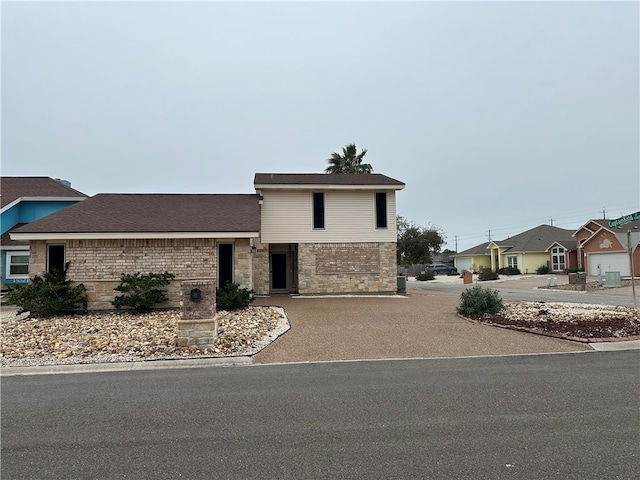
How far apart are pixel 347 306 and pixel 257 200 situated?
23.8 feet

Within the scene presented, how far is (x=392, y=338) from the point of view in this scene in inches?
415

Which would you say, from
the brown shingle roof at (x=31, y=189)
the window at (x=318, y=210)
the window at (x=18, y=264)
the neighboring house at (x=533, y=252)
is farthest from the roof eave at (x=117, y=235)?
the neighboring house at (x=533, y=252)

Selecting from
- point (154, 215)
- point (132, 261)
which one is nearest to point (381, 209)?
point (154, 215)

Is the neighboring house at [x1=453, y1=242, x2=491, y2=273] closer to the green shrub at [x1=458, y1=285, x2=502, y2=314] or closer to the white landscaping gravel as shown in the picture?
the green shrub at [x1=458, y1=285, x2=502, y2=314]

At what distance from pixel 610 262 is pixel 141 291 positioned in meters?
36.4

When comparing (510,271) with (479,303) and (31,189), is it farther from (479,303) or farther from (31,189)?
(31,189)

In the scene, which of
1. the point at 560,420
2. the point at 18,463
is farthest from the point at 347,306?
the point at 18,463

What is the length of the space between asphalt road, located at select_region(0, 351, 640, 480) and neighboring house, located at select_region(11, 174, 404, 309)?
8.43 meters

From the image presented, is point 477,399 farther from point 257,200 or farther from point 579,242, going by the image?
point 579,242

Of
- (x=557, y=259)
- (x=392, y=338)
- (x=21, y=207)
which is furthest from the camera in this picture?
(x=557, y=259)

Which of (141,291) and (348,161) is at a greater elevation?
(348,161)

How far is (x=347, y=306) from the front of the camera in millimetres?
16547

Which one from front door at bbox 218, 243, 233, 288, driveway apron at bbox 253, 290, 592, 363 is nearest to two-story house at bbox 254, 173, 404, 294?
front door at bbox 218, 243, 233, 288

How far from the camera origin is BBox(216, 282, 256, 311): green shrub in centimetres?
1464
